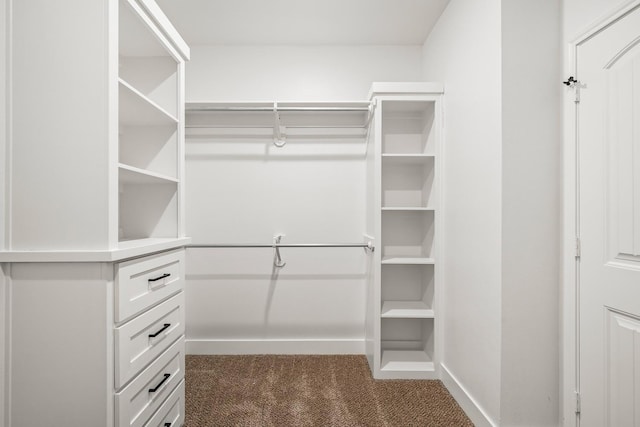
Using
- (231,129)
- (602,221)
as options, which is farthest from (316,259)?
(602,221)

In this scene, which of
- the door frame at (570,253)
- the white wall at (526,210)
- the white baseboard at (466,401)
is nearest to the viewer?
the door frame at (570,253)

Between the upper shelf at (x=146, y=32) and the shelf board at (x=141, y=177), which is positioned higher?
the upper shelf at (x=146, y=32)

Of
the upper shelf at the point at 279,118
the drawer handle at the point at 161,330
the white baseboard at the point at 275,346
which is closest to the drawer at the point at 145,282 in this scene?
the drawer handle at the point at 161,330

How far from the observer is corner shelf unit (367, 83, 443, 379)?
8.68ft

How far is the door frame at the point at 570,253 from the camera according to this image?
1.67 meters

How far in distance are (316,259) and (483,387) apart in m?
1.56

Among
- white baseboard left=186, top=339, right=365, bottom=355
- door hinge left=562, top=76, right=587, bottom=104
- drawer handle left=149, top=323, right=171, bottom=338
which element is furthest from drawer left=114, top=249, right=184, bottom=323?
door hinge left=562, top=76, right=587, bottom=104

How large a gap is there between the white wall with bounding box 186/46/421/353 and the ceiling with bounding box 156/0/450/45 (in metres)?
0.11

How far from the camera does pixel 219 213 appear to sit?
10.2 ft

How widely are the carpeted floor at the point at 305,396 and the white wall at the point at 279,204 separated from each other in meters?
0.29

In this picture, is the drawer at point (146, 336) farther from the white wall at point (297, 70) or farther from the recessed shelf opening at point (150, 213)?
the white wall at point (297, 70)

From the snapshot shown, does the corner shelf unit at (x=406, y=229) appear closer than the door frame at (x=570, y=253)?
No

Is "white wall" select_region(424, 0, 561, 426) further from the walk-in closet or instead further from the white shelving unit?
the white shelving unit

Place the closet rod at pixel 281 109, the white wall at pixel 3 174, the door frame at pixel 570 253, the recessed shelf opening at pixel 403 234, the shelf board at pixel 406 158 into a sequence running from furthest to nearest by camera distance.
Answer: the recessed shelf opening at pixel 403 234, the closet rod at pixel 281 109, the shelf board at pixel 406 158, the door frame at pixel 570 253, the white wall at pixel 3 174
